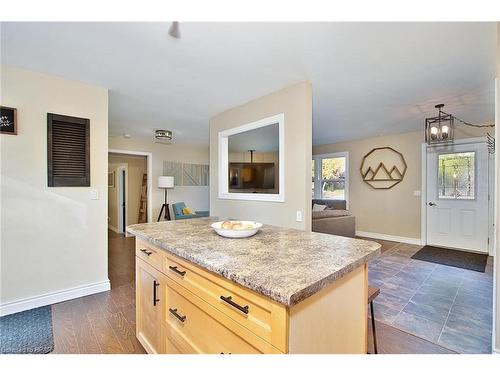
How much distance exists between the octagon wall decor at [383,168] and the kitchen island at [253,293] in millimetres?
4595

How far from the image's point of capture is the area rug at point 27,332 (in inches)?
68.1

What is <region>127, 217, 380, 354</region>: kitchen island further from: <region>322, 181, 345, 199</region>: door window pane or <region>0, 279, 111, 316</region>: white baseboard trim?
<region>322, 181, 345, 199</region>: door window pane

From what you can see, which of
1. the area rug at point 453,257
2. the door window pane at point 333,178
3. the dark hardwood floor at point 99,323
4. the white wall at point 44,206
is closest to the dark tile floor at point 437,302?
the area rug at point 453,257

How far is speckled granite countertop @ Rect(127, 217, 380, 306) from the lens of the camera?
788mm

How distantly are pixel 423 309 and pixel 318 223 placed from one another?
1.63 metres

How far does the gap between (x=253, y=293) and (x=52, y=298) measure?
2660 millimetres

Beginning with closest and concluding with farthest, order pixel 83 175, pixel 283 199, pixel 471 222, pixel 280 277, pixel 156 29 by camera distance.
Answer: pixel 280 277
pixel 156 29
pixel 83 175
pixel 283 199
pixel 471 222

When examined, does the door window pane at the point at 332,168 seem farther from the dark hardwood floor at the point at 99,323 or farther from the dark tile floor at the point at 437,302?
Result: the dark hardwood floor at the point at 99,323

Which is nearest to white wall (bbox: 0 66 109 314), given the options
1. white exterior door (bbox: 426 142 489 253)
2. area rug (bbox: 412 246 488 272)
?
area rug (bbox: 412 246 488 272)

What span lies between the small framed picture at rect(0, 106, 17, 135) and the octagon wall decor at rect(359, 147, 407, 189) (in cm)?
597

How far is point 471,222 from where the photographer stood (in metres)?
4.29
